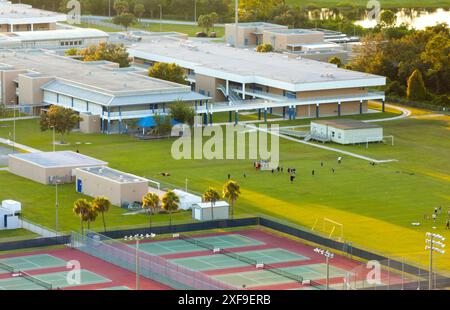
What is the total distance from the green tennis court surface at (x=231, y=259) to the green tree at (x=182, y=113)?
38.1 meters

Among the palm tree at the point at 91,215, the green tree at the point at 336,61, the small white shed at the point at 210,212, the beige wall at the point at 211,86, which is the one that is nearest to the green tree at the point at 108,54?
the beige wall at the point at 211,86

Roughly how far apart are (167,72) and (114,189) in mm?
44287

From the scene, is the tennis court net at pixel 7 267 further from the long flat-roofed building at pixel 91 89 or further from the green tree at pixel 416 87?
the green tree at pixel 416 87

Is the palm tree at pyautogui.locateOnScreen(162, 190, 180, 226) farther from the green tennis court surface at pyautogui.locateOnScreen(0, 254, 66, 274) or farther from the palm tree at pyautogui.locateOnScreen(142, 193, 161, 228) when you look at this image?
the green tennis court surface at pyautogui.locateOnScreen(0, 254, 66, 274)

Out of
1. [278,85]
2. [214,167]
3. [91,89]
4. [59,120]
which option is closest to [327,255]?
[214,167]

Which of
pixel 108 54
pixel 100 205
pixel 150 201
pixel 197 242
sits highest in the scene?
pixel 108 54

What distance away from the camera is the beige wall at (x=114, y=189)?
86.9m

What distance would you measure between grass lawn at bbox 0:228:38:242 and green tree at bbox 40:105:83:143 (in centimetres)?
2909

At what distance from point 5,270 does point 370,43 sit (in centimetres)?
8051

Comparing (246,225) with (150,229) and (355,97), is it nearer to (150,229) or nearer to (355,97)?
(150,229)

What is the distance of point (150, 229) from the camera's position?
79.6 meters

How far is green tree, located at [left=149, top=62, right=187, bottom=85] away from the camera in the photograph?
130 meters

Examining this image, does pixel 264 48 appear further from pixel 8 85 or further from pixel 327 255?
pixel 327 255

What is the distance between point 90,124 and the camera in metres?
115
